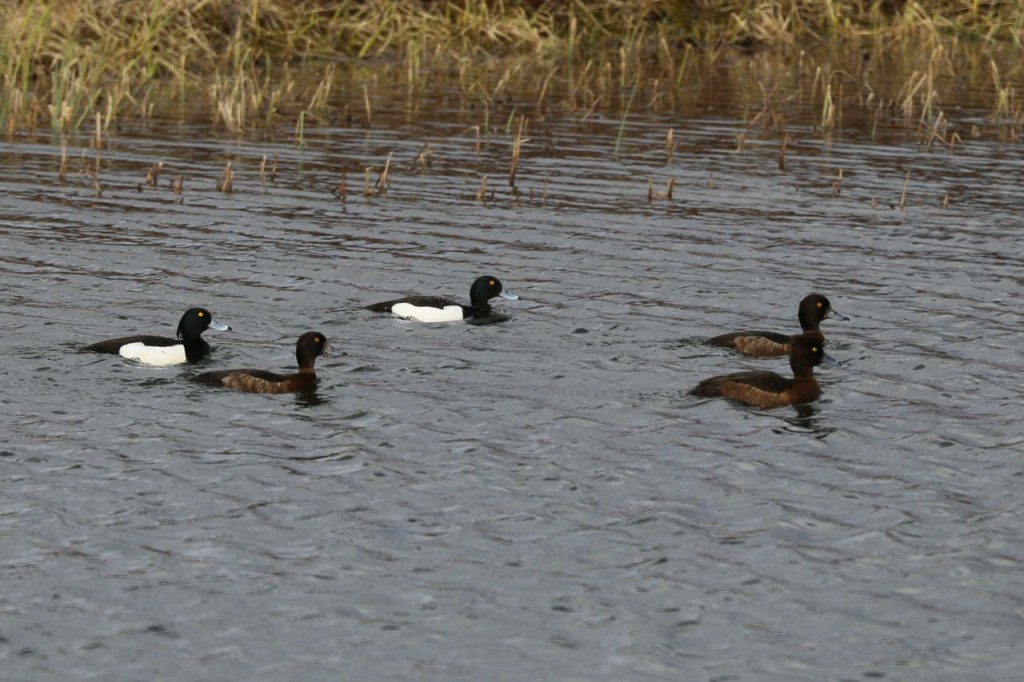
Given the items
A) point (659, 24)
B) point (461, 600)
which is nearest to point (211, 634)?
point (461, 600)

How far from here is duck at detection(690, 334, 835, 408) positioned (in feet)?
45.9

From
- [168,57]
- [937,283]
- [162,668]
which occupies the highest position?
[168,57]

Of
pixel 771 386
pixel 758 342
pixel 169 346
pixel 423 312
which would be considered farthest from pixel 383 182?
pixel 771 386

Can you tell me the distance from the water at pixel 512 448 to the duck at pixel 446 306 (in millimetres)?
182

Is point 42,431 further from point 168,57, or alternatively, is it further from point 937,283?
point 168,57

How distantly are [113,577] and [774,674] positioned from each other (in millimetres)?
4094

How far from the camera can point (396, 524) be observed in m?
11.0

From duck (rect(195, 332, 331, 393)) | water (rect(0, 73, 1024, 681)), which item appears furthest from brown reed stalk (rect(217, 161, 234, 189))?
duck (rect(195, 332, 331, 393))

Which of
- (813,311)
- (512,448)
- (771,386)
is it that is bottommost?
(512,448)

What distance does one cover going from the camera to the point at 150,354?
1490cm

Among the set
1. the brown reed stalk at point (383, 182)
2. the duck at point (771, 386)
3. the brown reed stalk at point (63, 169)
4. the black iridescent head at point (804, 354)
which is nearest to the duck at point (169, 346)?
the duck at point (771, 386)

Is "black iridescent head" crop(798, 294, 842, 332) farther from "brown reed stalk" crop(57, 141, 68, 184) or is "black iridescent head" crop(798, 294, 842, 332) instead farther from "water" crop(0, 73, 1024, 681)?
"brown reed stalk" crop(57, 141, 68, 184)

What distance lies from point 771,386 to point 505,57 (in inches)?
974

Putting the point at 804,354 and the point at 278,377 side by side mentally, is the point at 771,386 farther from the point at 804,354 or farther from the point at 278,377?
the point at 278,377
